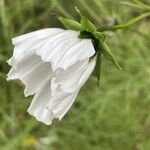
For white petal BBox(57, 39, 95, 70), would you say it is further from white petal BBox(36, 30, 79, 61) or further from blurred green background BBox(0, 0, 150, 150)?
blurred green background BBox(0, 0, 150, 150)

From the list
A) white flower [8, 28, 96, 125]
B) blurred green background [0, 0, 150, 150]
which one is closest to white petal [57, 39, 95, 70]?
white flower [8, 28, 96, 125]

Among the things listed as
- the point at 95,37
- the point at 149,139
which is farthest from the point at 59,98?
the point at 149,139

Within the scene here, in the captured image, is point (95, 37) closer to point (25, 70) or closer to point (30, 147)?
point (25, 70)

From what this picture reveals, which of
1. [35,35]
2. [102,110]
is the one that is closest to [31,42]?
[35,35]

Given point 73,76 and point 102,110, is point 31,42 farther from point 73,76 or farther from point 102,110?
point 102,110

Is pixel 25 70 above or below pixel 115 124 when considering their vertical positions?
above

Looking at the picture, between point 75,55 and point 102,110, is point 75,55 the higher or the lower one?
the higher one

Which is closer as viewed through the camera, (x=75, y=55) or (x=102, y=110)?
(x=75, y=55)

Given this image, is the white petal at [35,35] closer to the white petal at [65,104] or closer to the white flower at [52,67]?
the white flower at [52,67]

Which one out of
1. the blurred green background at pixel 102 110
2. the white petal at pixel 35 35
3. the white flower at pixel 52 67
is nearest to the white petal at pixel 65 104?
the white flower at pixel 52 67
